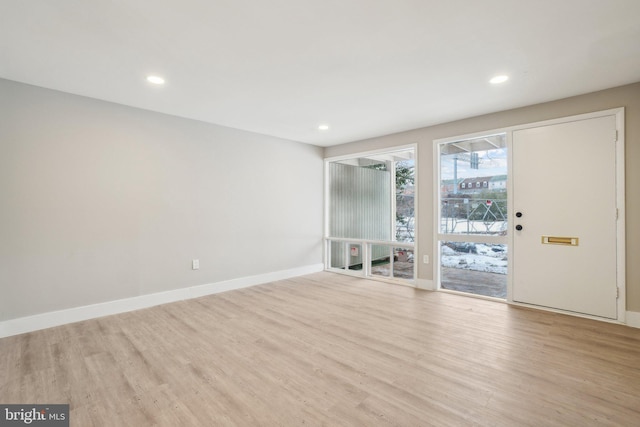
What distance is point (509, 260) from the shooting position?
380cm

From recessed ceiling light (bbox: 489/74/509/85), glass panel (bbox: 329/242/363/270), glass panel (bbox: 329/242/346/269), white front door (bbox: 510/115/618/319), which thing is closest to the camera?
recessed ceiling light (bbox: 489/74/509/85)

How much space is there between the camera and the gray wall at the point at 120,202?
9.63ft

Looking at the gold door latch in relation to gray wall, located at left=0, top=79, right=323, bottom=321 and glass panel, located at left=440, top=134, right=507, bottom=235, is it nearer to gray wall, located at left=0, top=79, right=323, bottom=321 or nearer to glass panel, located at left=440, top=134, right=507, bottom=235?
glass panel, located at left=440, top=134, right=507, bottom=235

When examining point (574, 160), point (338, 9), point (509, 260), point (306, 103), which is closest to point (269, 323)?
point (306, 103)

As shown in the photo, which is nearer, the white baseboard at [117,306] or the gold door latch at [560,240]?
the white baseboard at [117,306]

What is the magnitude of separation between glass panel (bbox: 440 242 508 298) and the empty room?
36mm

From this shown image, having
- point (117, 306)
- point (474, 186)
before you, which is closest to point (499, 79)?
point (474, 186)

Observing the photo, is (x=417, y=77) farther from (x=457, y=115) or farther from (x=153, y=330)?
(x=153, y=330)

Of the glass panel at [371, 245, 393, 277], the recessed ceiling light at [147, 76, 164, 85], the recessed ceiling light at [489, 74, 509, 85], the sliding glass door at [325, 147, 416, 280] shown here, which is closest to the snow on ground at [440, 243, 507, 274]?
the sliding glass door at [325, 147, 416, 280]

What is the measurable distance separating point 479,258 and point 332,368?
9.70 ft

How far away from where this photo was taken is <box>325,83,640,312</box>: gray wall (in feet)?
9.93

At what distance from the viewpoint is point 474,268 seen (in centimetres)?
430

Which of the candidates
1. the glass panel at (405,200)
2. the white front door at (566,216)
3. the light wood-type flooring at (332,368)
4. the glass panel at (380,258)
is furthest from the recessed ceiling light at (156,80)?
the glass panel at (380,258)

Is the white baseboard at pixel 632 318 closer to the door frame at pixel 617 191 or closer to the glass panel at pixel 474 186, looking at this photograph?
the door frame at pixel 617 191
